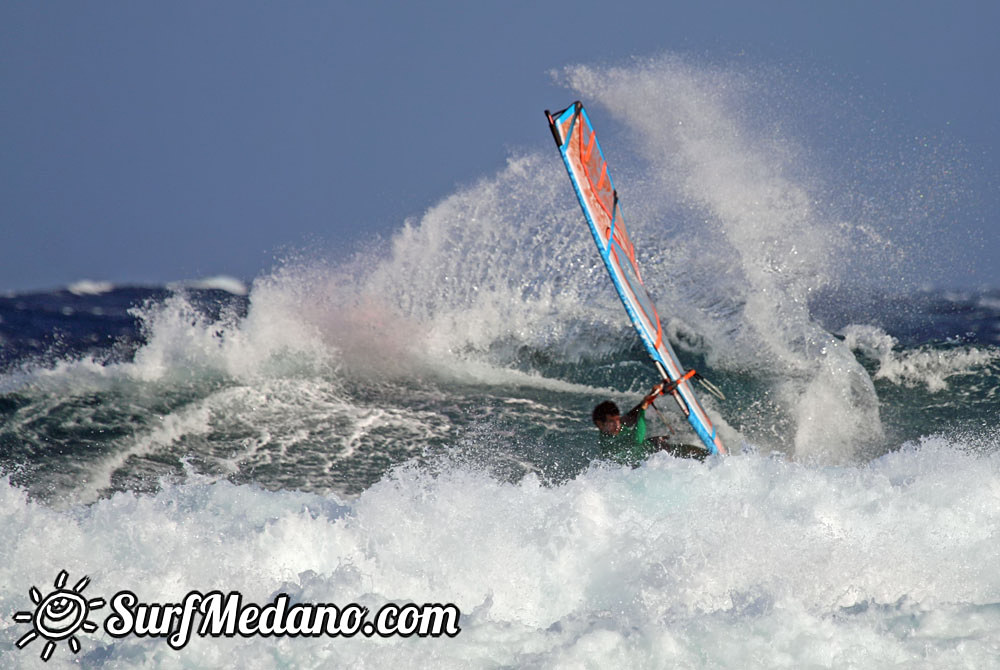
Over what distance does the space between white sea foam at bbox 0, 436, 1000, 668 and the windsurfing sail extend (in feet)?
3.07

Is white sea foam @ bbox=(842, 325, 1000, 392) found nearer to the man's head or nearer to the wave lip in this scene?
the man's head

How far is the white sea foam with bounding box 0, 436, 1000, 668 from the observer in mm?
3951

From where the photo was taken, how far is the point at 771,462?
5531 mm

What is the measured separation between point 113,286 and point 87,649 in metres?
10.8

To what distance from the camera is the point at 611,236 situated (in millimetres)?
6273

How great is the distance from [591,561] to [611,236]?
2.30 metres

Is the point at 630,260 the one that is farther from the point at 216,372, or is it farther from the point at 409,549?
the point at 216,372

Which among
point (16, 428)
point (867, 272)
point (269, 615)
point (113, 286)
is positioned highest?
point (113, 286)

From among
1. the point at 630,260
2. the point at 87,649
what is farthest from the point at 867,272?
the point at 87,649

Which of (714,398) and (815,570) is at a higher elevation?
(714,398)

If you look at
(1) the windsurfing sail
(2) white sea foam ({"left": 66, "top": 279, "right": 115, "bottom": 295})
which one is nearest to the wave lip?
(2) white sea foam ({"left": 66, "top": 279, "right": 115, "bottom": 295})

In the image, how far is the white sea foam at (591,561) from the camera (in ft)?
13.0

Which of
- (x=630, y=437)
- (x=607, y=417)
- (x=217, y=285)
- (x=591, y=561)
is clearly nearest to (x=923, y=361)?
(x=630, y=437)

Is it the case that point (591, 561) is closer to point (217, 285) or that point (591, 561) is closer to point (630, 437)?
point (630, 437)
